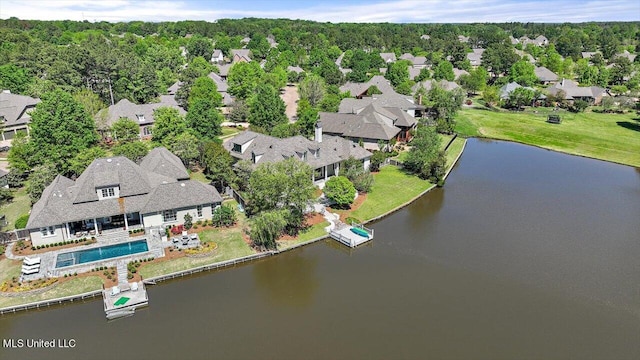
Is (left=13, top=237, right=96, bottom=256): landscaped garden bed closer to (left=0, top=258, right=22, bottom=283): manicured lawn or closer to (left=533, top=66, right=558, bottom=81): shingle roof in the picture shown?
(left=0, top=258, right=22, bottom=283): manicured lawn

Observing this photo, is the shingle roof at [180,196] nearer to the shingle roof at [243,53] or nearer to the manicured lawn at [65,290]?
the manicured lawn at [65,290]

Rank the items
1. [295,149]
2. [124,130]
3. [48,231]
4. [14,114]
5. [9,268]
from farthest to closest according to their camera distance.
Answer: [14,114], [124,130], [295,149], [48,231], [9,268]

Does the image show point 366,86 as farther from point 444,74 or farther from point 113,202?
point 113,202

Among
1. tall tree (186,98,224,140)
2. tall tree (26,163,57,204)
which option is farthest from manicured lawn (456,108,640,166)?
tall tree (26,163,57,204)

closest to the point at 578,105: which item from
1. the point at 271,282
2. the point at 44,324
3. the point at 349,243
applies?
the point at 349,243

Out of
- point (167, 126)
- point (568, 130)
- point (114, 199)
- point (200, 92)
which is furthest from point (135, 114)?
point (568, 130)

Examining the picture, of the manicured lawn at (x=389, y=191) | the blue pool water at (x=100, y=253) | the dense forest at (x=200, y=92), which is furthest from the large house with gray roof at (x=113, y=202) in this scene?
the manicured lawn at (x=389, y=191)

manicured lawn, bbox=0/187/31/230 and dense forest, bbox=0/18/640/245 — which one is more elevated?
dense forest, bbox=0/18/640/245
